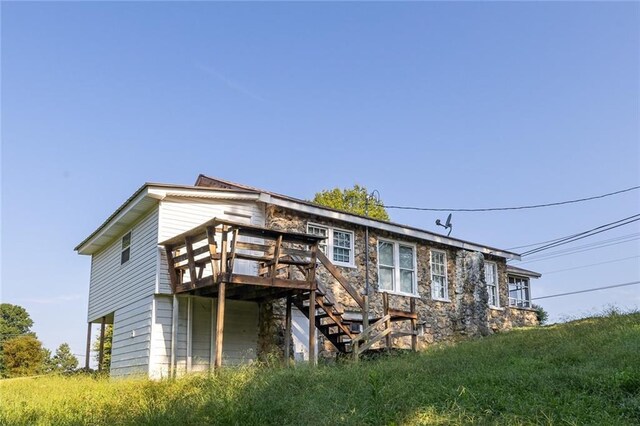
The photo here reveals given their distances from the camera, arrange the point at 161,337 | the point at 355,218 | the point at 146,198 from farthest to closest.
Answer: the point at 355,218 < the point at 146,198 < the point at 161,337

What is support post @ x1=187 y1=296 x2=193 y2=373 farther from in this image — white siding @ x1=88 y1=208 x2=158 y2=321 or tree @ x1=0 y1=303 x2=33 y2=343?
tree @ x1=0 y1=303 x2=33 y2=343

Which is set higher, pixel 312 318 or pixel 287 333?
pixel 312 318

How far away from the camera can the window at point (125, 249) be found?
15.3 meters

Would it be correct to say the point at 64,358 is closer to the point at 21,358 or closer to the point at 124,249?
the point at 21,358

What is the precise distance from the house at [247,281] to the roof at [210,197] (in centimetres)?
3

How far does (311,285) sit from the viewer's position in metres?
12.5

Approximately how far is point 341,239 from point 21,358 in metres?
19.1

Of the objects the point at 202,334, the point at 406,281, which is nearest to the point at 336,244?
the point at 406,281

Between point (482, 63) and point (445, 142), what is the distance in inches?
148

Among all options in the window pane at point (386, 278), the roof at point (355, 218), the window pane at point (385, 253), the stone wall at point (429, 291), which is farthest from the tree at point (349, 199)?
the window pane at point (386, 278)

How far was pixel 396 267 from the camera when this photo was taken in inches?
680

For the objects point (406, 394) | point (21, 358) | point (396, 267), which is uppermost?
point (396, 267)

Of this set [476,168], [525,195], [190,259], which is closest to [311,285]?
[190,259]

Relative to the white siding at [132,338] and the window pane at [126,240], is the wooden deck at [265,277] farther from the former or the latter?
the window pane at [126,240]
